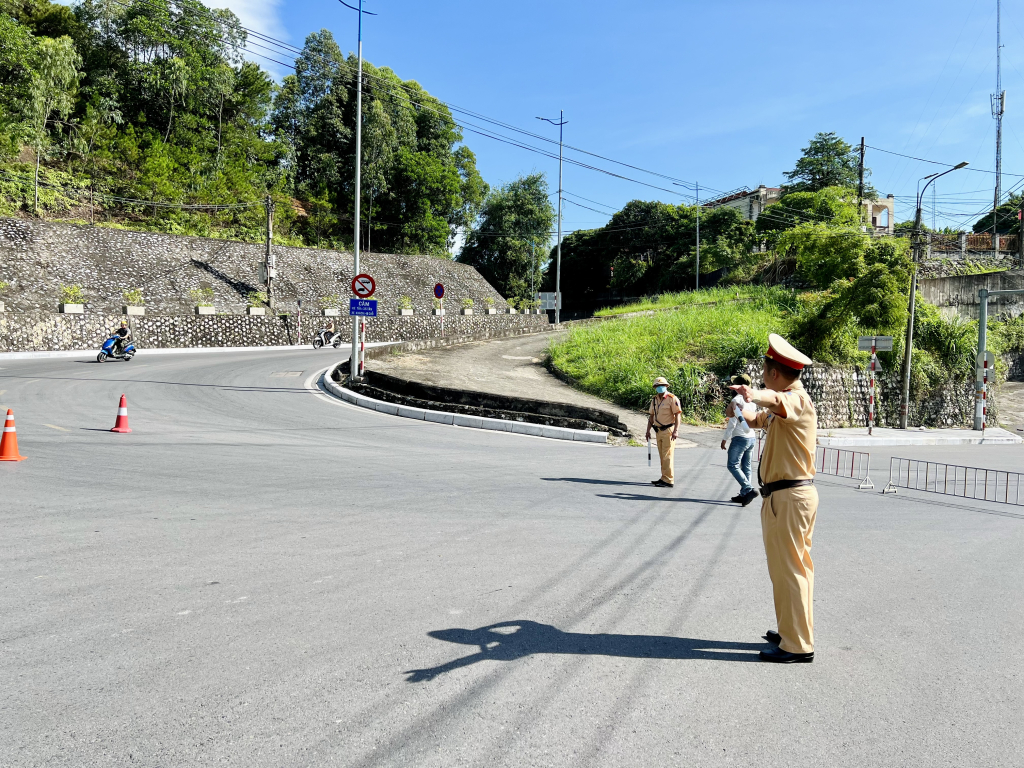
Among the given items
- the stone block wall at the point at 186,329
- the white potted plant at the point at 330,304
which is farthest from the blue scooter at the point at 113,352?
the white potted plant at the point at 330,304

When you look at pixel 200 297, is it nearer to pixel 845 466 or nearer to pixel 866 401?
pixel 845 466

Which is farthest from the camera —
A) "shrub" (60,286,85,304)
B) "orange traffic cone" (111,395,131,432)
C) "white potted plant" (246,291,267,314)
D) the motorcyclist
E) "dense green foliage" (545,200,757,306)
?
"dense green foliage" (545,200,757,306)

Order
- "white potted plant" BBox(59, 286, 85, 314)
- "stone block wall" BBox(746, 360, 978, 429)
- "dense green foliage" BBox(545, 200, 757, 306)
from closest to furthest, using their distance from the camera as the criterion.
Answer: "stone block wall" BBox(746, 360, 978, 429)
"white potted plant" BBox(59, 286, 85, 314)
"dense green foliage" BBox(545, 200, 757, 306)

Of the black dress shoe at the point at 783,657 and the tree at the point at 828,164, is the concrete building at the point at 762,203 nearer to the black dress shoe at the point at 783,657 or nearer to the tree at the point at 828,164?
the tree at the point at 828,164

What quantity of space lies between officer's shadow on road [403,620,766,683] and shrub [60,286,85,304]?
103 feet

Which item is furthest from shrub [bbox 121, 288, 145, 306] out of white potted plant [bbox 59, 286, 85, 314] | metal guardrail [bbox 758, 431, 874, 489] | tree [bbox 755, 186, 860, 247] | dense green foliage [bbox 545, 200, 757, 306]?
dense green foliage [bbox 545, 200, 757, 306]

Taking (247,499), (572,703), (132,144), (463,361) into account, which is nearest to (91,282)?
(132,144)

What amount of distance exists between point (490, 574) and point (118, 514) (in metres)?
3.96

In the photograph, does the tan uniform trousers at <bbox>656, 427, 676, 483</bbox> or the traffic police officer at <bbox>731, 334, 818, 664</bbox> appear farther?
the tan uniform trousers at <bbox>656, 427, 676, 483</bbox>

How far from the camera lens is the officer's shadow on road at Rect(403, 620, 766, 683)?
382cm

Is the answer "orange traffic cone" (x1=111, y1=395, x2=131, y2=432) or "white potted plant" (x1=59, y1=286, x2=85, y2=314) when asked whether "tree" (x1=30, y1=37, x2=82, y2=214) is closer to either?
"white potted plant" (x1=59, y1=286, x2=85, y2=314)

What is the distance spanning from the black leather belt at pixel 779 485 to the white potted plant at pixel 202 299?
33.1 metres

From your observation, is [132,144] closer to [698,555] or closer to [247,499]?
[247,499]

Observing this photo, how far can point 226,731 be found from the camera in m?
2.90
